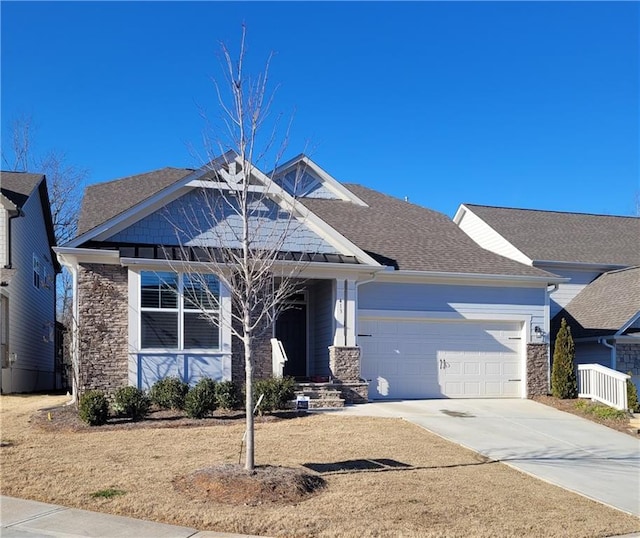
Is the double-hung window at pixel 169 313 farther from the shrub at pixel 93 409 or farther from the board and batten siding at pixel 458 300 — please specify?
the board and batten siding at pixel 458 300

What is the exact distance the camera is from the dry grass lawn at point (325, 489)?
7.91 meters

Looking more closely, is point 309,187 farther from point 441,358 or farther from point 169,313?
point 169,313

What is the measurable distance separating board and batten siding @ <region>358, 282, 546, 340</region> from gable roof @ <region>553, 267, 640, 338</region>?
2138 mm

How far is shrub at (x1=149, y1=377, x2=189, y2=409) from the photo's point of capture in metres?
14.4

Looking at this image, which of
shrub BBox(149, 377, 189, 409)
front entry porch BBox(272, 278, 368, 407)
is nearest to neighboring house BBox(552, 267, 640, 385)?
front entry porch BBox(272, 278, 368, 407)

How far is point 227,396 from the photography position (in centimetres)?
1438

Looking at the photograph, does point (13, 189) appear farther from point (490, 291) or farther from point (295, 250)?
point (490, 291)

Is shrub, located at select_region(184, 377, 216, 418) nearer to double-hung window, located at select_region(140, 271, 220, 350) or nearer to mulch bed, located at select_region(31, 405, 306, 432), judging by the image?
mulch bed, located at select_region(31, 405, 306, 432)

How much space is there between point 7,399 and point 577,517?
13.8 meters

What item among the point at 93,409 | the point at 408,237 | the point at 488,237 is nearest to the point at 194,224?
the point at 93,409

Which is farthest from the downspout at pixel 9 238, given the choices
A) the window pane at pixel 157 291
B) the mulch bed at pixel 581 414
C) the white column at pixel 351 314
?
the mulch bed at pixel 581 414

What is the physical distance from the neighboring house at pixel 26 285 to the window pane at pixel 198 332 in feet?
19.8

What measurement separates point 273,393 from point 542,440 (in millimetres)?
5265

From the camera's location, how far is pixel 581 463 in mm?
12031
